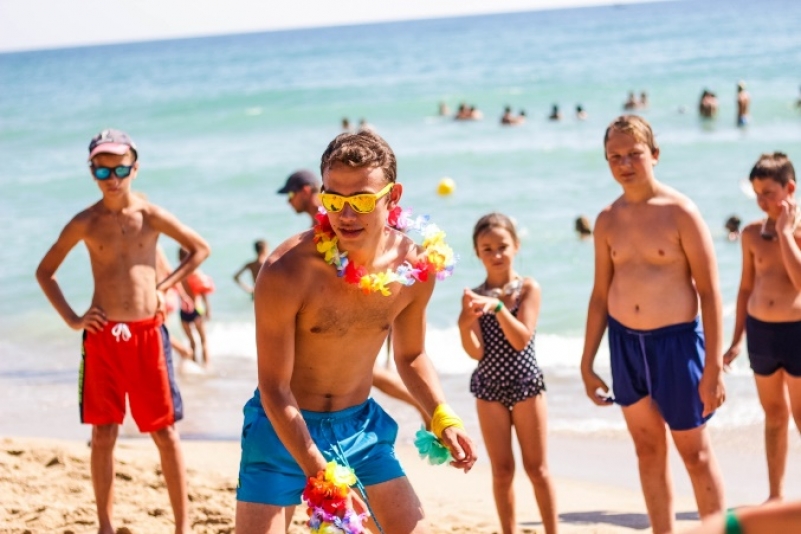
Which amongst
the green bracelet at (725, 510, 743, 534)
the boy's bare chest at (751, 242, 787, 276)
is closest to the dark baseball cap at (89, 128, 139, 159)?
the boy's bare chest at (751, 242, 787, 276)

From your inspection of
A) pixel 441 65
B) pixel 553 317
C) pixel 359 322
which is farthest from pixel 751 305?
pixel 441 65

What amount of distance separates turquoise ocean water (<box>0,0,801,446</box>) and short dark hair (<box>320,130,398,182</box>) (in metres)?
5.17

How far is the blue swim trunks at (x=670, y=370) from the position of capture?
5.52 meters

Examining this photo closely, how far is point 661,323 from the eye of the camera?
557 centimetres

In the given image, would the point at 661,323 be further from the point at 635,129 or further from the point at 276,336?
the point at 276,336

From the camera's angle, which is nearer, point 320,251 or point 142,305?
point 320,251

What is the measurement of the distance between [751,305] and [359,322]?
296cm

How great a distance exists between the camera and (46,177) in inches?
1125

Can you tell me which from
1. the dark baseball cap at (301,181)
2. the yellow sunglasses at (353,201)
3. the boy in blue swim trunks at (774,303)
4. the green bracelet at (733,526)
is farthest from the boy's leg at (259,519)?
the dark baseball cap at (301,181)

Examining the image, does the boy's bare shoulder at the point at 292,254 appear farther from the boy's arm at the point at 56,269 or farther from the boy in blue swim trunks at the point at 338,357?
Answer: the boy's arm at the point at 56,269

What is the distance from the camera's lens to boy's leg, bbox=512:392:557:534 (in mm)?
6000

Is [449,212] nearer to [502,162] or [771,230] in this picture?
[502,162]

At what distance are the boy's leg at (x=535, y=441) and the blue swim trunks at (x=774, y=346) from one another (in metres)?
1.42

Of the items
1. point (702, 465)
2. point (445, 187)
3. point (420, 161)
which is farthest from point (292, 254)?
point (420, 161)
